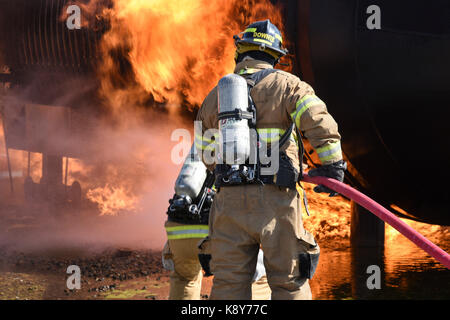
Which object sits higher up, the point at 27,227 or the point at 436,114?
the point at 436,114

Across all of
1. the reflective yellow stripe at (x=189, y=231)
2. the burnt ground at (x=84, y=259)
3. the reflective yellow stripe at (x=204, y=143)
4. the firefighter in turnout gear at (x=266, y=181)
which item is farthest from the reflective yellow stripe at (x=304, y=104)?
the burnt ground at (x=84, y=259)

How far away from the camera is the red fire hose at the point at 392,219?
8.04 ft

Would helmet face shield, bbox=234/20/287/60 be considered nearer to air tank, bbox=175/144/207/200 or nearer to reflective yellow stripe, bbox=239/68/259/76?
reflective yellow stripe, bbox=239/68/259/76

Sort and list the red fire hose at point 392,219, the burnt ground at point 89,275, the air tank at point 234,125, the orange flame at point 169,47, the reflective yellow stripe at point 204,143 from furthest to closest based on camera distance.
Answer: the orange flame at point 169,47 → the burnt ground at point 89,275 → the reflective yellow stripe at point 204,143 → the air tank at point 234,125 → the red fire hose at point 392,219

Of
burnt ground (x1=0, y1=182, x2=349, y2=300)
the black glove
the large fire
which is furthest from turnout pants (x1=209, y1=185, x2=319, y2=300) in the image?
the large fire

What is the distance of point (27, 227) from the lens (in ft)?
25.6

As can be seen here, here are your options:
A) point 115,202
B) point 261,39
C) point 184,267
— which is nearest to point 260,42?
point 261,39

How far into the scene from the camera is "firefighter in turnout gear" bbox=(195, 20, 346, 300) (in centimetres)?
253

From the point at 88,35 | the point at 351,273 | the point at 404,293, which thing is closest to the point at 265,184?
the point at 404,293

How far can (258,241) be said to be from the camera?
262 cm

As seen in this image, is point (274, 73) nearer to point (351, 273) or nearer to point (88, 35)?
point (351, 273)

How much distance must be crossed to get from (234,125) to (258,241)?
23.3 inches

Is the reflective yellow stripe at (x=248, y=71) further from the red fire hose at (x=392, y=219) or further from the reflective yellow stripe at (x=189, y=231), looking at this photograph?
the reflective yellow stripe at (x=189, y=231)
